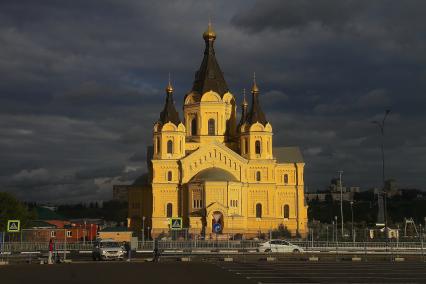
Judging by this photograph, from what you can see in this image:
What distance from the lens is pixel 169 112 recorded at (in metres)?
90.2

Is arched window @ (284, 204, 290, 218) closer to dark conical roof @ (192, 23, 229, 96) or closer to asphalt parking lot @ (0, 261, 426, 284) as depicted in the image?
dark conical roof @ (192, 23, 229, 96)

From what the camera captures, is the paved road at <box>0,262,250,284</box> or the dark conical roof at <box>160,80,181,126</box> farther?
the dark conical roof at <box>160,80,181,126</box>

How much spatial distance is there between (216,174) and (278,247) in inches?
1307

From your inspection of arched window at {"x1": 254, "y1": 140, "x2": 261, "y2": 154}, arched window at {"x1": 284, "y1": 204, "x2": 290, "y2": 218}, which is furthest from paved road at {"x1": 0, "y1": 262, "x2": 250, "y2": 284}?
arched window at {"x1": 284, "y1": 204, "x2": 290, "y2": 218}

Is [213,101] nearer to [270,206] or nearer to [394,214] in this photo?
[270,206]

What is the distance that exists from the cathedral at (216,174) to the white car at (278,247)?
2843 cm

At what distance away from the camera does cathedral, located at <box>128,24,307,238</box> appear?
276 ft

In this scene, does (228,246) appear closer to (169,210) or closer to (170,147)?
(169,210)

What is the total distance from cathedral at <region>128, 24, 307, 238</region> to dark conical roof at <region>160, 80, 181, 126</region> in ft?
0.44

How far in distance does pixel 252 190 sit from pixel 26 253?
1755 inches

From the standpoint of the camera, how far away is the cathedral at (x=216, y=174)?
3314 inches

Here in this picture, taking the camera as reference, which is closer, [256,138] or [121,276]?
[121,276]

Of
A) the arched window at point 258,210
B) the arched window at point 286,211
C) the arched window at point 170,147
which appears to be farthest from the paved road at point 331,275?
the arched window at point 286,211

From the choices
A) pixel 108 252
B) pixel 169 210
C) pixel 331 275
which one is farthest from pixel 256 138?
pixel 331 275
